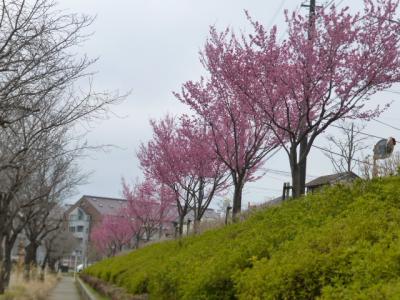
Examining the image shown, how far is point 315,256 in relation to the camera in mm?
4809

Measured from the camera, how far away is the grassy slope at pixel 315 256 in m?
4.02

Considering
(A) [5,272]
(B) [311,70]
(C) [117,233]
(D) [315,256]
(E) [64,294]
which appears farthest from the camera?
(C) [117,233]

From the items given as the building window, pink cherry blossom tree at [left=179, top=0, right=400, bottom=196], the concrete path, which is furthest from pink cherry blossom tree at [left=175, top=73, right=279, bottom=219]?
the building window

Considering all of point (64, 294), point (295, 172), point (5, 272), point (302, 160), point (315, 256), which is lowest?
point (64, 294)

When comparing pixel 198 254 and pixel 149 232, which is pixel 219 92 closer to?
pixel 198 254

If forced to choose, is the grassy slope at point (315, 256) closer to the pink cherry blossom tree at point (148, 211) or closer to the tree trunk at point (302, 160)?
the tree trunk at point (302, 160)

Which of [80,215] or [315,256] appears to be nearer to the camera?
[315,256]

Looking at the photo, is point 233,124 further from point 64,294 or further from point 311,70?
point 64,294

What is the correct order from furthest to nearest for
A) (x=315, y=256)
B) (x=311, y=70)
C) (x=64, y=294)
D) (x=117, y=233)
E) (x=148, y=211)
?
(x=117, y=233)
(x=148, y=211)
(x=64, y=294)
(x=311, y=70)
(x=315, y=256)

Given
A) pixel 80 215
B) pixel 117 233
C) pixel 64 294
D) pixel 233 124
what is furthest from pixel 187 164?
pixel 80 215

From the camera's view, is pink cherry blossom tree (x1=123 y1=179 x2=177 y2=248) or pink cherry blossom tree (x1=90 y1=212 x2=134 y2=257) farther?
pink cherry blossom tree (x1=90 y1=212 x2=134 y2=257)

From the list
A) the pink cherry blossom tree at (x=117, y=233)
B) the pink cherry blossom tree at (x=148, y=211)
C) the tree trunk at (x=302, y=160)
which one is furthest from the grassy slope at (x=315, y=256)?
the pink cherry blossom tree at (x=117, y=233)

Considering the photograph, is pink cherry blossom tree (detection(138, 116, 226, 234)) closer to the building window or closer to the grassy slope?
the grassy slope

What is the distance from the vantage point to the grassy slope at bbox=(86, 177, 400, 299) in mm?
4023
